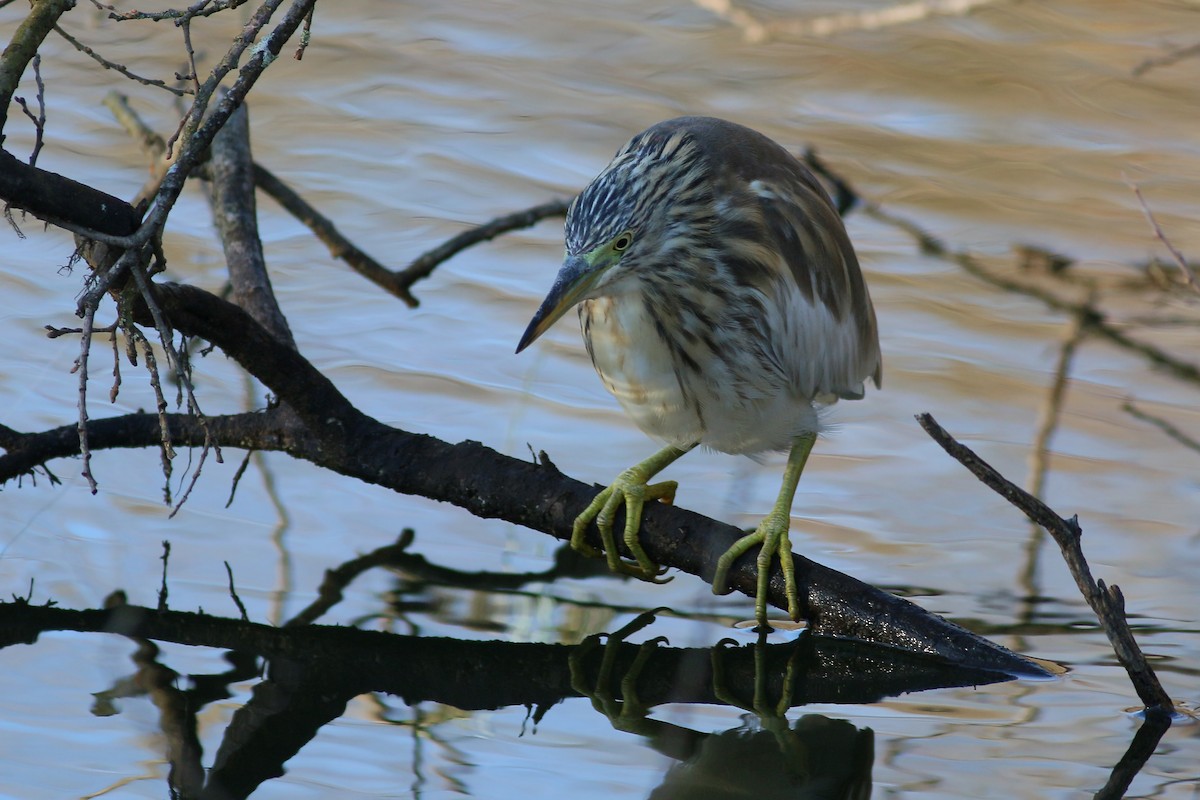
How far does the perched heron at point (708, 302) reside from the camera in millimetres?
2541

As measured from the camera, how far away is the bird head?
2.43 metres

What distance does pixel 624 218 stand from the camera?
2.50 meters

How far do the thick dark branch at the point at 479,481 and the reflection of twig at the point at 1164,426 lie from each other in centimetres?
143

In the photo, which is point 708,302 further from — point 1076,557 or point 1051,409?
point 1051,409

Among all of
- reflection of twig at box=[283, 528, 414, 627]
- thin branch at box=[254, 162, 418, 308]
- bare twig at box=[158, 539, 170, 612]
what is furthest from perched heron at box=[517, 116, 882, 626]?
thin branch at box=[254, 162, 418, 308]

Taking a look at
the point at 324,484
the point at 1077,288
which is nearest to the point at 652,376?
the point at 324,484

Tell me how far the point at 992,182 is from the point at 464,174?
1949mm

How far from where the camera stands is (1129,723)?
251cm

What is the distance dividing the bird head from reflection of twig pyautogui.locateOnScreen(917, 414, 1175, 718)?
63 cm

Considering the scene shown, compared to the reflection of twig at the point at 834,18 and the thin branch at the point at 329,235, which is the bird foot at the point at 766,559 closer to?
the reflection of twig at the point at 834,18

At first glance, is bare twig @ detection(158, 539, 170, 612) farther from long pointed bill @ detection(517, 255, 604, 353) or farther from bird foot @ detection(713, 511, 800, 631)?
bird foot @ detection(713, 511, 800, 631)

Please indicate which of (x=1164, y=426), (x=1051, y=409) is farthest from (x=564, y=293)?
(x=1164, y=426)

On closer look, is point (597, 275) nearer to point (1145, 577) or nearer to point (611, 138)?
point (1145, 577)

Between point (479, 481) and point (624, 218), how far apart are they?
0.62m
